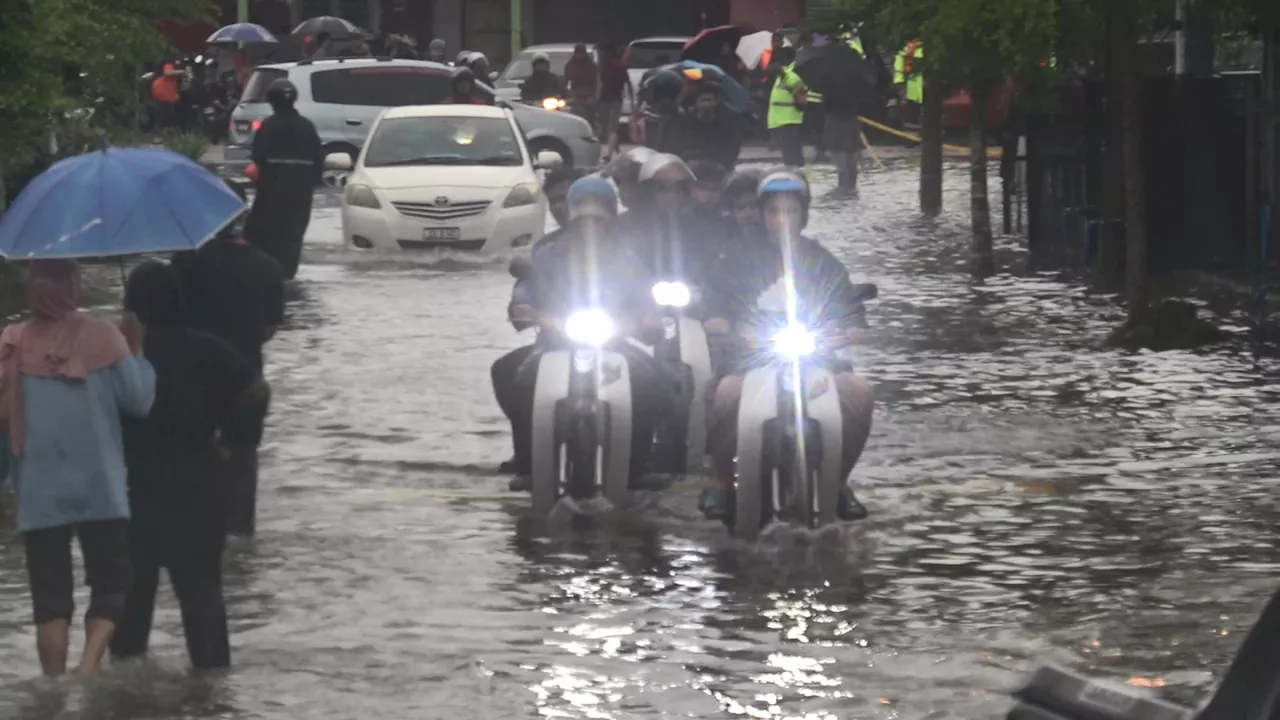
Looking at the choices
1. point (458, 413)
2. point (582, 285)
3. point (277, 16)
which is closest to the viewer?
point (582, 285)

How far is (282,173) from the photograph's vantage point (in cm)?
2084

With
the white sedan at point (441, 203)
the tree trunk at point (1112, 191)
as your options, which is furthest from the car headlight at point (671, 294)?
the white sedan at point (441, 203)

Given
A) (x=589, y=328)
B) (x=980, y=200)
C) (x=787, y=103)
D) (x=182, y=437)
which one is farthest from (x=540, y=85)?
(x=182, y=437)

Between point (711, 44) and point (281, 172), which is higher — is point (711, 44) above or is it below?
above

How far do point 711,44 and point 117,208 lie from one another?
3403 cm

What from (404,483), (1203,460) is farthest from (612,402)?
(1203,460)

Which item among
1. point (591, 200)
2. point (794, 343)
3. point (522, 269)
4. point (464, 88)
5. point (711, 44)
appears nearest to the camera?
point (794, 343)

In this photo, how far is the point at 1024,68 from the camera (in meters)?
19.5

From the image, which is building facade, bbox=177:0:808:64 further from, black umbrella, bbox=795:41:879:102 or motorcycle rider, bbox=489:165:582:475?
motorcycle rider, bbox=489:165:582:475

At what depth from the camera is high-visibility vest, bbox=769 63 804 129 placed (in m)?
34.8

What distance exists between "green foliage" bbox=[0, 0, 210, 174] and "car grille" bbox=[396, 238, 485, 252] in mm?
2918

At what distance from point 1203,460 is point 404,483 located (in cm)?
359

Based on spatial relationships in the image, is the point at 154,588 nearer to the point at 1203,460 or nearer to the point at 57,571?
the point at 57,571

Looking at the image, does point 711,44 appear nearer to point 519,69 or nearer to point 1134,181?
point 519,69
